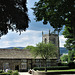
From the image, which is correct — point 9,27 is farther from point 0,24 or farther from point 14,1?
point 14,1

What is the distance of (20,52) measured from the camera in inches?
1865

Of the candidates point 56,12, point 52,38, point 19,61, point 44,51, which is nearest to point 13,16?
point 56,12

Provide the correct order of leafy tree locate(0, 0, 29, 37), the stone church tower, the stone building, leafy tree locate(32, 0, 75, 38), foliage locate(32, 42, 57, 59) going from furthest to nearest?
the stone church tower → the stone building → foliage locate(32, 42, 57, 59) → leafy tree locate(32, 0, 75, 38) → leafy tree locate(0, 0, 29, 37)

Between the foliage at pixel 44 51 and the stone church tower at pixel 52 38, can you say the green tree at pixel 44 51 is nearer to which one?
the foliage at pixel 44 51

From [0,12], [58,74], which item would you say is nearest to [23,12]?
[0,12]

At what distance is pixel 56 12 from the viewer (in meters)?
19.3

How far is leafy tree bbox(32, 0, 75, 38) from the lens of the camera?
17.5 m

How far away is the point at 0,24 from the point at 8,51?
35920 millimetres

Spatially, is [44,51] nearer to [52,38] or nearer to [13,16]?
[13,16]

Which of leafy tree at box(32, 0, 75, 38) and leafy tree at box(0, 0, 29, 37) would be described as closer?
leafy tree at box(0, 0, 29, 37)

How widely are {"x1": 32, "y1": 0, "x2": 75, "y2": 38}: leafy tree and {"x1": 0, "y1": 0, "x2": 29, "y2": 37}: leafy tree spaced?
6016 mm

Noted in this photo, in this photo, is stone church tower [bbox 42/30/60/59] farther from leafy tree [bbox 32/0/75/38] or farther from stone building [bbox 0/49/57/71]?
leafy tree [bbox 32/0/75/38]

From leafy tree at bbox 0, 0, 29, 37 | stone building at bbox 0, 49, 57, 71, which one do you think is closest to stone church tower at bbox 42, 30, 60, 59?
stone building at bbox 0, 49, 57, 71

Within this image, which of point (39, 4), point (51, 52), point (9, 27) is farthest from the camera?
point (51, 52)
